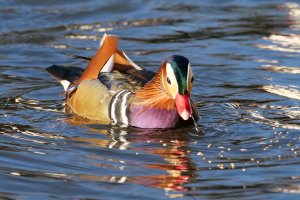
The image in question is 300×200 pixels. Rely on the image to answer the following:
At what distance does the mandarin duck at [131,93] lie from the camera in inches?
336

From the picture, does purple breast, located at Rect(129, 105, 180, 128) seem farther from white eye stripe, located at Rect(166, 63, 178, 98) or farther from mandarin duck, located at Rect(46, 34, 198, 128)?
white eye stripe, located at Rect(166, 63, 178, 98)

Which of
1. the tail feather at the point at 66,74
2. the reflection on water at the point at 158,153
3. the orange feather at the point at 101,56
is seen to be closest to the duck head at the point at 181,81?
the reflection on water at the point at 158,153

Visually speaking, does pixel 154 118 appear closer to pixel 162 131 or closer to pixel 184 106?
pixel 162 131

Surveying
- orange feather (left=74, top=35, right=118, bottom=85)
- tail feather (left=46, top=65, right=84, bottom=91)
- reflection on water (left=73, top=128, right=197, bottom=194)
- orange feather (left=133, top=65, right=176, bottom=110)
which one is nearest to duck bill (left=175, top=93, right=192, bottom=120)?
reflection on water (left=73, top=128, right=197, bottom=194)

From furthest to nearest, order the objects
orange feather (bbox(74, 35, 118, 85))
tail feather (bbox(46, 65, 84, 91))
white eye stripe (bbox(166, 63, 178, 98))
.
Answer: tail feather (bbox(46, 65, 84, 91))
orange feather (bbox(74, 35, 118, 85))
white eye stripe (bbox(166, 63, 178, 98))

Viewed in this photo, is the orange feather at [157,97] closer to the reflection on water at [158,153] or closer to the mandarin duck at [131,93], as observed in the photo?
the mandarin duck at [131,93]

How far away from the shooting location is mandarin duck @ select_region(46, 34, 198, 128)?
8.52 meters

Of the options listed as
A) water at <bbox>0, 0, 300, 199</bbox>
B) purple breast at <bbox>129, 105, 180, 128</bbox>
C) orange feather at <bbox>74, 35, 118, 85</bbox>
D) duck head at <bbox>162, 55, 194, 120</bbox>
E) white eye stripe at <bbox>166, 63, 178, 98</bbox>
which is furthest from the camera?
orange feather at <bbox>74, 35, 118, 85</bbox>

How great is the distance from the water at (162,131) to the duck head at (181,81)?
311 mm

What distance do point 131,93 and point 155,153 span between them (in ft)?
3.94

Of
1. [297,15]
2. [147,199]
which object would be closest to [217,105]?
[147,199]

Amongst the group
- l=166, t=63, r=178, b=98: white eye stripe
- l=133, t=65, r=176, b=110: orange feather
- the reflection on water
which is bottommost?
the reflection on water

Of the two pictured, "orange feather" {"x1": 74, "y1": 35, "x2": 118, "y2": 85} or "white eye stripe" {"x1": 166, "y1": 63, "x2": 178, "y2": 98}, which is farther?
"orange feather" {"x1": 74, "y1": 35, "x2": 118, "y2": 85}

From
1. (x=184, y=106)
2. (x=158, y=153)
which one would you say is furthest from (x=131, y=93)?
(x=158, y=153)
